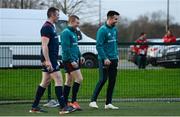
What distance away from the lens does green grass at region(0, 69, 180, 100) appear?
1403 centimetres

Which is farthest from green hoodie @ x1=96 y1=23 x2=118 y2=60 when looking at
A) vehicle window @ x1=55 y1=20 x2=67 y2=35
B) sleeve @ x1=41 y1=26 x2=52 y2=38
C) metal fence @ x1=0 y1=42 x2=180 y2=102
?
vehicle window @ x1=55 y1=20 x2=67 y2=35

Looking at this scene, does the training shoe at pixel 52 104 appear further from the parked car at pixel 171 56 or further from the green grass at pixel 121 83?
→ the parked car at pixel 171 56

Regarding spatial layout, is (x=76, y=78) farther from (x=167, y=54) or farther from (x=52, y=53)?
(x=167, y=54)

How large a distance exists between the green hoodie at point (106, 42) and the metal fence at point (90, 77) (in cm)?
205

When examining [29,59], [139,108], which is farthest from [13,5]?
[139,108]

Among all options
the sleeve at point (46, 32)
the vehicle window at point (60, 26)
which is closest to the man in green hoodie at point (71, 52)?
the sleeve at point (46, 32)

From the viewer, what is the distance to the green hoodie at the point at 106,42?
1181 centimetres

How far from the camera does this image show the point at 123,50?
1430cm

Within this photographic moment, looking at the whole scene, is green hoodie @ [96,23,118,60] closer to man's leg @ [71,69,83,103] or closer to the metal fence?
man's leg @ [71,69,83,103]

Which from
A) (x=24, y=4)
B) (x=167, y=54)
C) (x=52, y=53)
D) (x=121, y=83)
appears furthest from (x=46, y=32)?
(x=24, y=4)

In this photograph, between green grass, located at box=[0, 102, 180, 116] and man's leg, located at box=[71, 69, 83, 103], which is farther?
man's leg, located at box=[71, 69, 83, 103]

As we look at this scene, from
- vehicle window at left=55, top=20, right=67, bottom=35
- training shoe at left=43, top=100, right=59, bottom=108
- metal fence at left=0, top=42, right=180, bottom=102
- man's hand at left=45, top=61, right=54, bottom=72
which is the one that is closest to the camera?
man's hand at left=45, top=61, right=54, bottom=72

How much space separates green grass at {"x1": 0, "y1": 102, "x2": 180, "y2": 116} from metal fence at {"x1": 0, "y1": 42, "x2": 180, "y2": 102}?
2.44 ft

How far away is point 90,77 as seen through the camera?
14.6 meters
